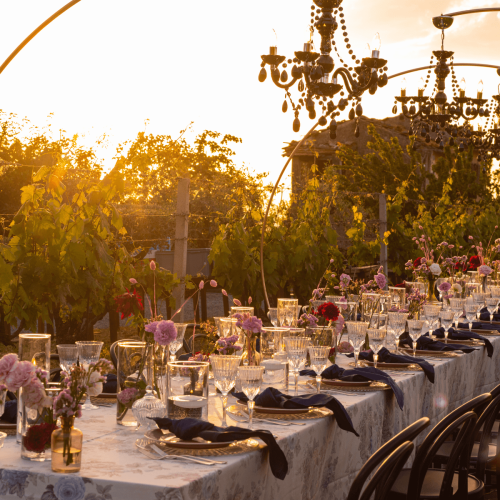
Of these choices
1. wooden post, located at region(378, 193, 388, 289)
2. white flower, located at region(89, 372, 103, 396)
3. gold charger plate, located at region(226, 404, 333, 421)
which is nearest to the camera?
white flower, located at region(89, 372, 103, 396)

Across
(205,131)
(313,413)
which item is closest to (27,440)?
(313,413)

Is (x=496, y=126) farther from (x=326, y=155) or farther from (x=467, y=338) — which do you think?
(x=326, y=155)

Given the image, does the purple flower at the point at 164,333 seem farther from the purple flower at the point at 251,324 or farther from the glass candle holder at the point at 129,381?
the purple flower at the point at 251,324

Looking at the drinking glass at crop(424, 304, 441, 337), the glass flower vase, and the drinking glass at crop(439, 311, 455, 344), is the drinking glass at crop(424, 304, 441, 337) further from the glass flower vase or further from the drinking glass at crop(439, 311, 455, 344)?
the glass flower vase

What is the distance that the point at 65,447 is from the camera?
1704 millimetres

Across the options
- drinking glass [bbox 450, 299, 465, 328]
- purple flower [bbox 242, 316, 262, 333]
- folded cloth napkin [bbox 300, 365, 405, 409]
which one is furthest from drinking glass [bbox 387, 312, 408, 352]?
drinking glass [bbox 450, 299, 465, 328]

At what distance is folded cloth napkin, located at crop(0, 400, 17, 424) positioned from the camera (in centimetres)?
212

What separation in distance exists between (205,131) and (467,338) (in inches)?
1003

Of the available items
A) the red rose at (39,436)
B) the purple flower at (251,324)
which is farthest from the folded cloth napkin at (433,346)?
the red rose at (39,436)

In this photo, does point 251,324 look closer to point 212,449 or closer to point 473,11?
point 212,449

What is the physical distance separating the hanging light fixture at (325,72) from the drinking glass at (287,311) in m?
1.33

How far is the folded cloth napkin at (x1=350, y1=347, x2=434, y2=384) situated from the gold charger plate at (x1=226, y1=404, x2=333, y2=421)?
101 centimetres

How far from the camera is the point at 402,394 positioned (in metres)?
2.88

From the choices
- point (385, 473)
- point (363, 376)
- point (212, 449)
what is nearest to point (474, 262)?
point (363, 376)
